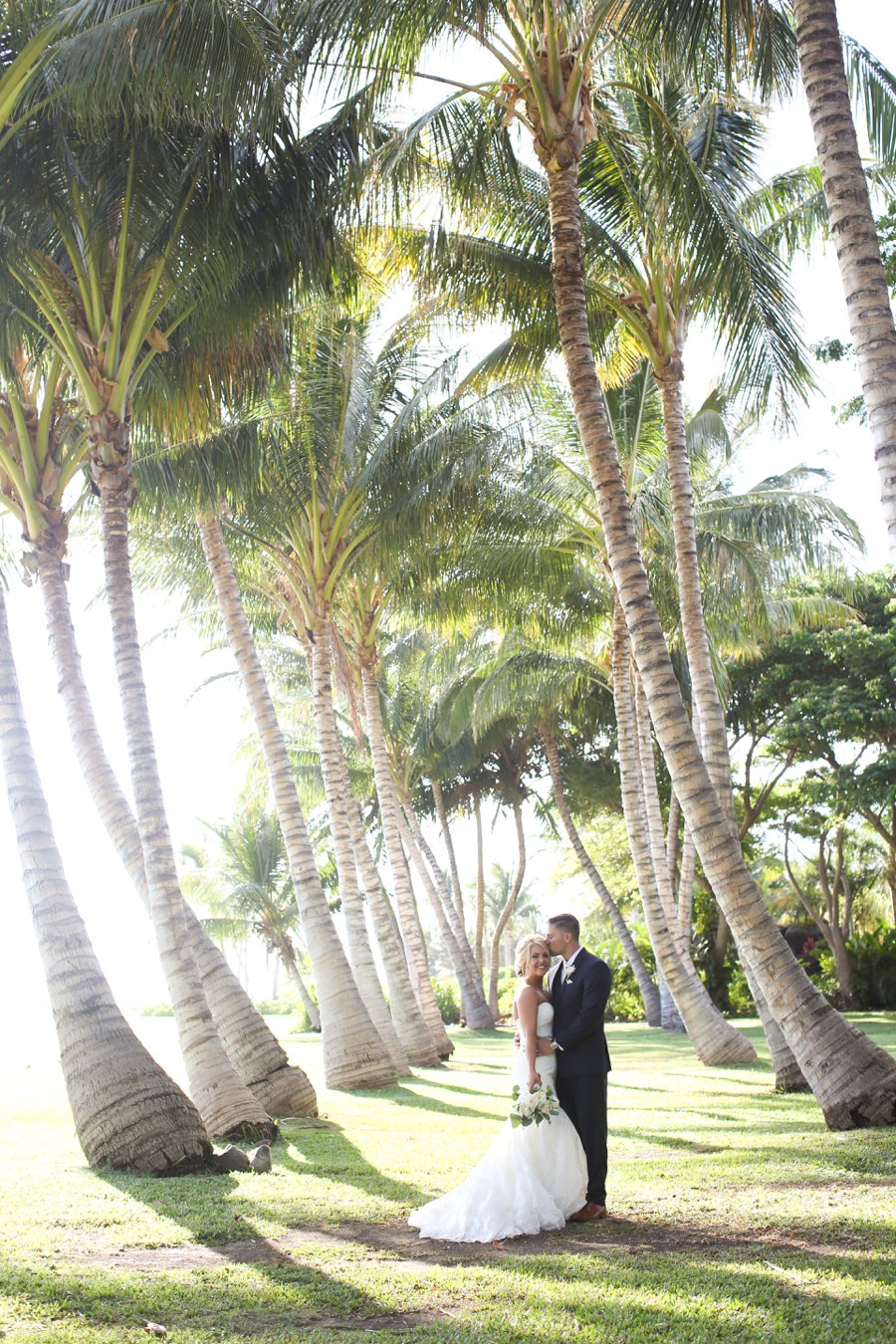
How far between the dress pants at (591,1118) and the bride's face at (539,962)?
59 cm

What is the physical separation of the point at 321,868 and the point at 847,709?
73.1 feet

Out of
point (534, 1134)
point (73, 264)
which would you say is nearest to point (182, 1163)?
point (534, 1134)

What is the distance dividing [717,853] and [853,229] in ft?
14.5

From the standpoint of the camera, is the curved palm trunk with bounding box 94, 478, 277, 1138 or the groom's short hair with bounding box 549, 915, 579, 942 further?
the curved palm trunk with bounding box 94, 478, 277, 1138

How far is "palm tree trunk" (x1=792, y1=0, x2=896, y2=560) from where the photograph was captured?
6.68 m

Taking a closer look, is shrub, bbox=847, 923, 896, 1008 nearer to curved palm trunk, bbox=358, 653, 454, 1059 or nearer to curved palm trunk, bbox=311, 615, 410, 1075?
curved palm trunk, bbox=358, 653, 454, 1059

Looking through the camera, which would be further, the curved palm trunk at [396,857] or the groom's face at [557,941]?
the curved palm trunk at [396,857]

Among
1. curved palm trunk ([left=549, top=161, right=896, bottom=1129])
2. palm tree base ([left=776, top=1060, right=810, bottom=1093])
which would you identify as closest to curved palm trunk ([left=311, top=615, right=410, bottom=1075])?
palm tree base ([left=776, top=1060, right=810, bottom=1093])

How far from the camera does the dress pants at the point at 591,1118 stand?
6.48 m

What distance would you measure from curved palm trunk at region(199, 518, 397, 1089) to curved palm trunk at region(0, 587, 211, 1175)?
509 cm

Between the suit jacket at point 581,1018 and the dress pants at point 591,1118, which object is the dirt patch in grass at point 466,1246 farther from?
the suit jacket at point 581,1018

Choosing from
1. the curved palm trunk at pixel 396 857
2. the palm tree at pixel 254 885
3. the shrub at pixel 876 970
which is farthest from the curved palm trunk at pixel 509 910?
the curved palm trunk at pixel 396 857

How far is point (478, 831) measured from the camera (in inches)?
1459

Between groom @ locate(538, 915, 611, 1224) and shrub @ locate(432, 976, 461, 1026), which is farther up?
groom @ locate(538, 915, 611, 1224)
